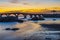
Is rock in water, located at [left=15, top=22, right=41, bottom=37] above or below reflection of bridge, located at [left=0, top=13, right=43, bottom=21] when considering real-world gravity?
below

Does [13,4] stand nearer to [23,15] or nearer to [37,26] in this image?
[23,15]

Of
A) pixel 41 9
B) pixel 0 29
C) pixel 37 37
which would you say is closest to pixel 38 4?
pixel 41 9

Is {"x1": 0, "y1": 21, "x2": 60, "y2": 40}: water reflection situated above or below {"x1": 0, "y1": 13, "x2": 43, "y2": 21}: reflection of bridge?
below

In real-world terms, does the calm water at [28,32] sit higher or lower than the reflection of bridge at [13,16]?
lower

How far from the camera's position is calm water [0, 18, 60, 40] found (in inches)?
54.7

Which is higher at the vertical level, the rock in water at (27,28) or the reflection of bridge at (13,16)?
the reflection of bridge at (13,16)

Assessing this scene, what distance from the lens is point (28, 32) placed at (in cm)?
141

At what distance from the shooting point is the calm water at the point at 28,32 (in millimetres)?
1390

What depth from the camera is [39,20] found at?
56.3 inches

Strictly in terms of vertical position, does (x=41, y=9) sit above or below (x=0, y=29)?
above

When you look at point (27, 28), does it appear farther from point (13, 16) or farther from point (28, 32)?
point (13, 16)

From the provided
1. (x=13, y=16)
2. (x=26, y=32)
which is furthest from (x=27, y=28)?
(x=13, y=16)

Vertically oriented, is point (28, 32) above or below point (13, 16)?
below

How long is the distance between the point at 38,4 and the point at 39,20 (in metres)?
0.16
